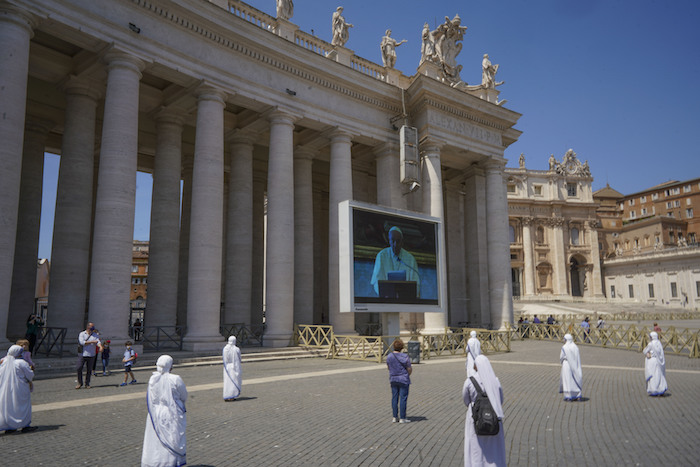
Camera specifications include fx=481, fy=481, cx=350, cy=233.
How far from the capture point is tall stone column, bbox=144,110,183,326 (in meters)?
21.8

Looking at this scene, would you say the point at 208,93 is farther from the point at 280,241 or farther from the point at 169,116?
the point at 280,241

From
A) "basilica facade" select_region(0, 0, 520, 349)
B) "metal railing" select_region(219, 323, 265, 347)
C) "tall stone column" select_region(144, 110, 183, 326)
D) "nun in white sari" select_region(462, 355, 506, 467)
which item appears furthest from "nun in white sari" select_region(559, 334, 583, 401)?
"tall stone column" select_region(144, 110, 183, 326)

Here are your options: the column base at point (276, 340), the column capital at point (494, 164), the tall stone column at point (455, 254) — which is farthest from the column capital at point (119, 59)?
the tall stone column at point (455, 254)

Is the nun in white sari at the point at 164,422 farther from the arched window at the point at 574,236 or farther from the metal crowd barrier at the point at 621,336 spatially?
the arched window at the point at 574,236

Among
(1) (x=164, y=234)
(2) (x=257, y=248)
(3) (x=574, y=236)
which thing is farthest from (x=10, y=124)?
(3) (x=574, y=236)

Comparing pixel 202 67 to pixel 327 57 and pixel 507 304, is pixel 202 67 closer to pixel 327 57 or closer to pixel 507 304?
pixel 327 57

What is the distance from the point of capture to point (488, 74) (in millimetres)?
31781

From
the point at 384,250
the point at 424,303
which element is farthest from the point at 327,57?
the point at 424,303

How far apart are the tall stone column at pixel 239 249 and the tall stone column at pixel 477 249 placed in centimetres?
1512

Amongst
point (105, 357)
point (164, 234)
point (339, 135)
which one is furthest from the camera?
point (339, 135)

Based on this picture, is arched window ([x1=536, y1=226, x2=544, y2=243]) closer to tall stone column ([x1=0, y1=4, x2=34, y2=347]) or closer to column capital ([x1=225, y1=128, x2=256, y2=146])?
column capital ([x1=225, y1=128, x2=256, y2=146])

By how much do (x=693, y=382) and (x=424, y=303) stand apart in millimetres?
9698

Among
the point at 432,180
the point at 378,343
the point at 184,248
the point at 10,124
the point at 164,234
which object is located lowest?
the point at 378,343

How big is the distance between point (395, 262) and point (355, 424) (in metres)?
11.9
